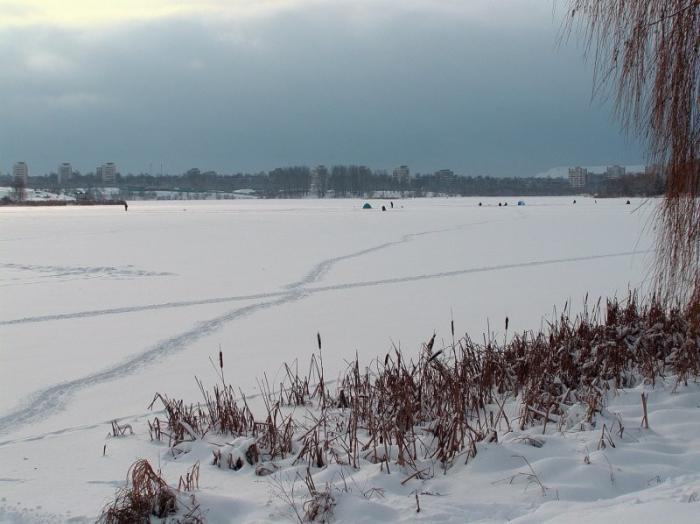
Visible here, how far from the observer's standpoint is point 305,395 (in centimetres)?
612

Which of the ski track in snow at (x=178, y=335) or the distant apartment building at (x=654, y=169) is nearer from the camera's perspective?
the distant apartment building at (x=654, y=169)

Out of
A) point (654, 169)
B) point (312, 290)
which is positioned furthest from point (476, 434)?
point (312, 290)

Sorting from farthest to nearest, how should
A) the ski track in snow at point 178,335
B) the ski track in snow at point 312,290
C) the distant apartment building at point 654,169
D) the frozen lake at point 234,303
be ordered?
the ski track in snow at point 312,290 < the frozen lake at point 234,303 < the ski track in snow at point 178,335 < the distant apartment building at point 654,169

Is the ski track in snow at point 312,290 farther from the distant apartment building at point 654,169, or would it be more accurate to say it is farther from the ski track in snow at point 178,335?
the distant apartment building at point 654,169

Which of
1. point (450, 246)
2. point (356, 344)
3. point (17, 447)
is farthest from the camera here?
point (450, 246)

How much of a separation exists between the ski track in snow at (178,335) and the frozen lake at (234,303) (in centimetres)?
3

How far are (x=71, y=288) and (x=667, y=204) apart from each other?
11.0m

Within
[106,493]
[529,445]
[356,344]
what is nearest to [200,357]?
[356,344]

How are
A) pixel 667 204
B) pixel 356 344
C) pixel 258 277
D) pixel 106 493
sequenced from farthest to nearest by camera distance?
pixel 258 277 < pixel 356 344 < pixel 667 204 < pixel 106 493

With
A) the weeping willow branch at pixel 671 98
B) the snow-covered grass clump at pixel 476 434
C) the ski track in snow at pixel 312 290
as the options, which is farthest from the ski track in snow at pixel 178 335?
the weeping willow branch at pixel 671 98

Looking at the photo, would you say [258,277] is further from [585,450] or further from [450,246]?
[585,450]

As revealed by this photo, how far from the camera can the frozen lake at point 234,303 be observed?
7.01 metres

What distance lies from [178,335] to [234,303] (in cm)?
255

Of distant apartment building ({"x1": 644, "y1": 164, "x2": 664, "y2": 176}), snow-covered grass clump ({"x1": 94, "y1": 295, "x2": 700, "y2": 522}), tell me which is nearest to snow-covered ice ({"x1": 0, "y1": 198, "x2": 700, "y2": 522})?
snow-covered grass clump ({"x1": 94, "y1": 295, "x2": 700, "y2": 522})
